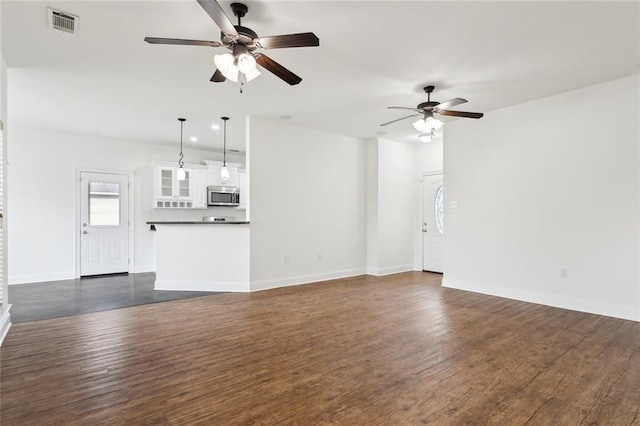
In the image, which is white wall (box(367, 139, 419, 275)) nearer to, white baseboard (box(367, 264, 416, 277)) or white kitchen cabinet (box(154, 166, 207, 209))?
white baseboard (box(367, 264, 416, 277))

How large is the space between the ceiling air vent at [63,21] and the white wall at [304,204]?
2770mm

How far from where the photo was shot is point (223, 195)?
793 cm

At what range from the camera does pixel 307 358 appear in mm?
2871

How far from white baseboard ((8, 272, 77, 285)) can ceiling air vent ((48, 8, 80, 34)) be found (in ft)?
16.8

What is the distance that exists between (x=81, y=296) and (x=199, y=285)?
1.67 metres

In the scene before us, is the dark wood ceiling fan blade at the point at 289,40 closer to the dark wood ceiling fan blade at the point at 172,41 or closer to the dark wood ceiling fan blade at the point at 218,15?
the dark wood ceiling fan blade at the point at 218,15

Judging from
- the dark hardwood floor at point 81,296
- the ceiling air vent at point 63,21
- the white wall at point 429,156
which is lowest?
the dark hardwood floor at point 81,296

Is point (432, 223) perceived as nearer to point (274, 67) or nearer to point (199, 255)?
point (199, 255)

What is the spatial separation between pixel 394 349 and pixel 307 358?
2.63ft

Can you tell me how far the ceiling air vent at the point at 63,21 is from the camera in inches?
105

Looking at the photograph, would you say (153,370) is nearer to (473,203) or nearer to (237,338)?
(237,338)

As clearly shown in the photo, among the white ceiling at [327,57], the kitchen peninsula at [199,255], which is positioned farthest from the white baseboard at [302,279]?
the white ceiling at [327,57]

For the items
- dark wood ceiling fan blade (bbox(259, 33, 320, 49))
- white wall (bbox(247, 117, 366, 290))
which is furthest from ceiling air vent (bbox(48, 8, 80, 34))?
white wall (bbox(247, 117, 366, 290))

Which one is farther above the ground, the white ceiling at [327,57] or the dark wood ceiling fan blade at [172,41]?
the white ceiling at [327,57]
